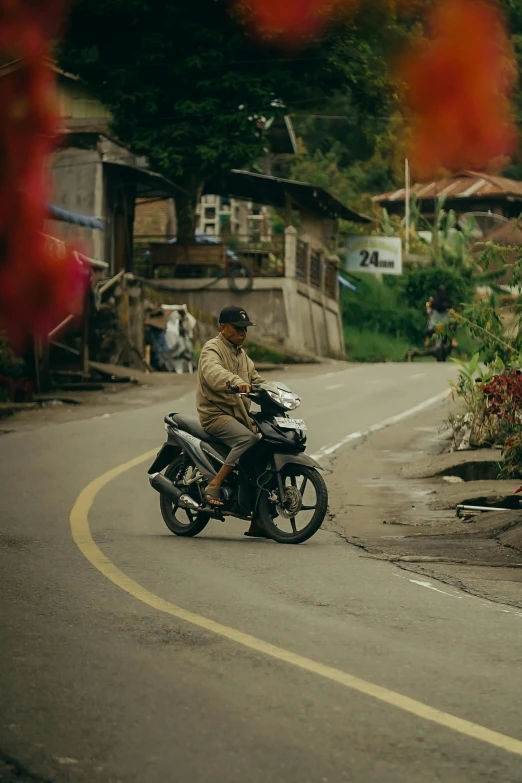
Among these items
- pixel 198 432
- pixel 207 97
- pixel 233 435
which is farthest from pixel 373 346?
pixel 233 435

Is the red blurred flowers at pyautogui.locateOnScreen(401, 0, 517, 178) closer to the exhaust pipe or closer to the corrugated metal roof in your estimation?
the exhaust pipe

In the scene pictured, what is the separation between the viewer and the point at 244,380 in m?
11.7

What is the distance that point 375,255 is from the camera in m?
53.4

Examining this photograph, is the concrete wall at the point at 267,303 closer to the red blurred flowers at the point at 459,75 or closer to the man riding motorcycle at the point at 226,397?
the man riding motorcycle at the point at 226,397

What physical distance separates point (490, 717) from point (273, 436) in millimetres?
5913

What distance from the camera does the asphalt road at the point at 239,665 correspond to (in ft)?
16.5

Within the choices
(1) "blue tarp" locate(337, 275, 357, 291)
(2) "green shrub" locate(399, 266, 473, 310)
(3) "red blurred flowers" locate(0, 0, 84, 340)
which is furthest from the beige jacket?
(1) "blue tarp" locate(337, 275, 357, 291)

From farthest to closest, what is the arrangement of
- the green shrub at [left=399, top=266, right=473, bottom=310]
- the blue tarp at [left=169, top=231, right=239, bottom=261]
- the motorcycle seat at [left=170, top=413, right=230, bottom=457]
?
1. the green shrub at [left=399, top=266, right=473, bottom=310]
2. the blue tarp at [left=169, top=231, right=239, bottom=261]
3. the motorcycle seat at [left=170, top=413, right=230, bottom=457]

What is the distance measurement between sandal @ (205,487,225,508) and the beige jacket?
0.54 m

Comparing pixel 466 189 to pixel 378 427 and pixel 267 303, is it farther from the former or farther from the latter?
pixel 378 427

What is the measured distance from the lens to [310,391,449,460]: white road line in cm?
1911

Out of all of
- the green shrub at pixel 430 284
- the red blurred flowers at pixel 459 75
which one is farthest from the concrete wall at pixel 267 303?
the red blurred flowers at pixel 459 75

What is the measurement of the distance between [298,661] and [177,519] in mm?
5617

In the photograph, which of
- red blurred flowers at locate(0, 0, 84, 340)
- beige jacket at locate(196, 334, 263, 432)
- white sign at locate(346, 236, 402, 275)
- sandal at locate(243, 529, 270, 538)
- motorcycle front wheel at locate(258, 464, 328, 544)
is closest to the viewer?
red blurred flowers at locate(0, 0, 84, 340)
